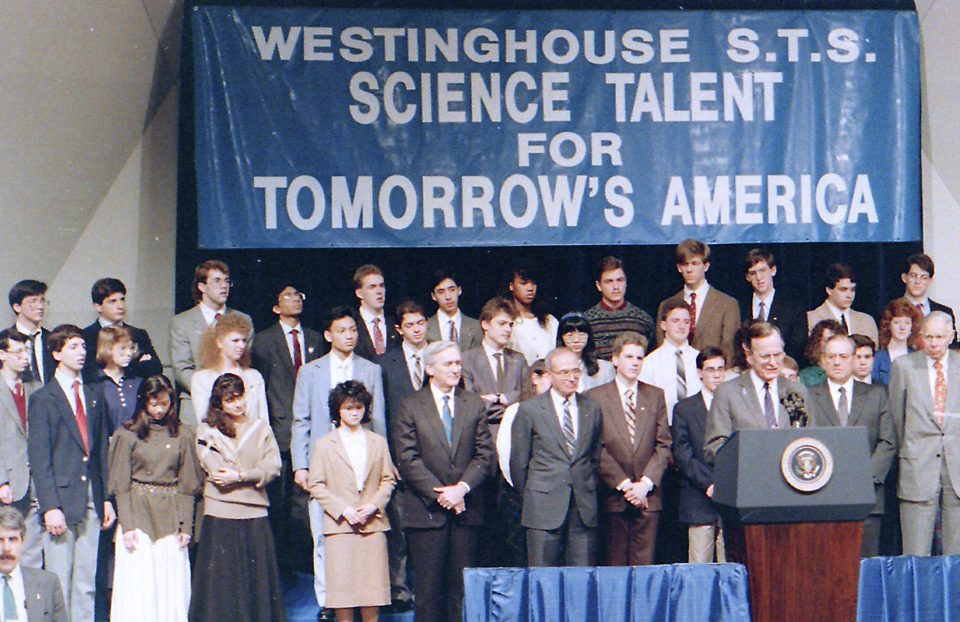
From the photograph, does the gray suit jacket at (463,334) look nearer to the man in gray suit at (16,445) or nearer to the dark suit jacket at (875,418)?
the dark suit jacket at (875,418)

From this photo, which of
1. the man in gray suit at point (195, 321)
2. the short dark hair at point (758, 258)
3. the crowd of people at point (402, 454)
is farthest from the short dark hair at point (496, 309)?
the short dark hair at point (758, 258)

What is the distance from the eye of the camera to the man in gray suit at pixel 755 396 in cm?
443

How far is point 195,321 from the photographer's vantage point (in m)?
5.53

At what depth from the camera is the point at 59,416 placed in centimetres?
495

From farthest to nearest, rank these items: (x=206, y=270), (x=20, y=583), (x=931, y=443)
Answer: (x=206, y=270) < (x=931, y=443) < (x=20, y=583)

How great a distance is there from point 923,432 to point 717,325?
107cm

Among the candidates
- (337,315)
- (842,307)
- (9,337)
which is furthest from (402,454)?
(842,307)

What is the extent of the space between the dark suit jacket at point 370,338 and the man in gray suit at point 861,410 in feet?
6.49

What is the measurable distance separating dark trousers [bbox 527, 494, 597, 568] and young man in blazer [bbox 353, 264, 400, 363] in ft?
4.09

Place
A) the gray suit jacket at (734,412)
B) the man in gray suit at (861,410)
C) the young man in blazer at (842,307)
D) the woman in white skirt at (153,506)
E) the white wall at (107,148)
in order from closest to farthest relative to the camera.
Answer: the gray suit jacket at (734,412), the woman in white skirt at (153,506), the man in gray suit at (861,410), the white wall at (107,148), the young man in blazer at (842,307)

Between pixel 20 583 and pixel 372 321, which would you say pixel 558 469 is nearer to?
pixel 372 321

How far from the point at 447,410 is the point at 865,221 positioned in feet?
8.81

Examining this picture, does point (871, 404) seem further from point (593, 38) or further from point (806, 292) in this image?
point (593, 38)

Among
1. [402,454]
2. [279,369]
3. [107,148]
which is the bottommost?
[402,454]
